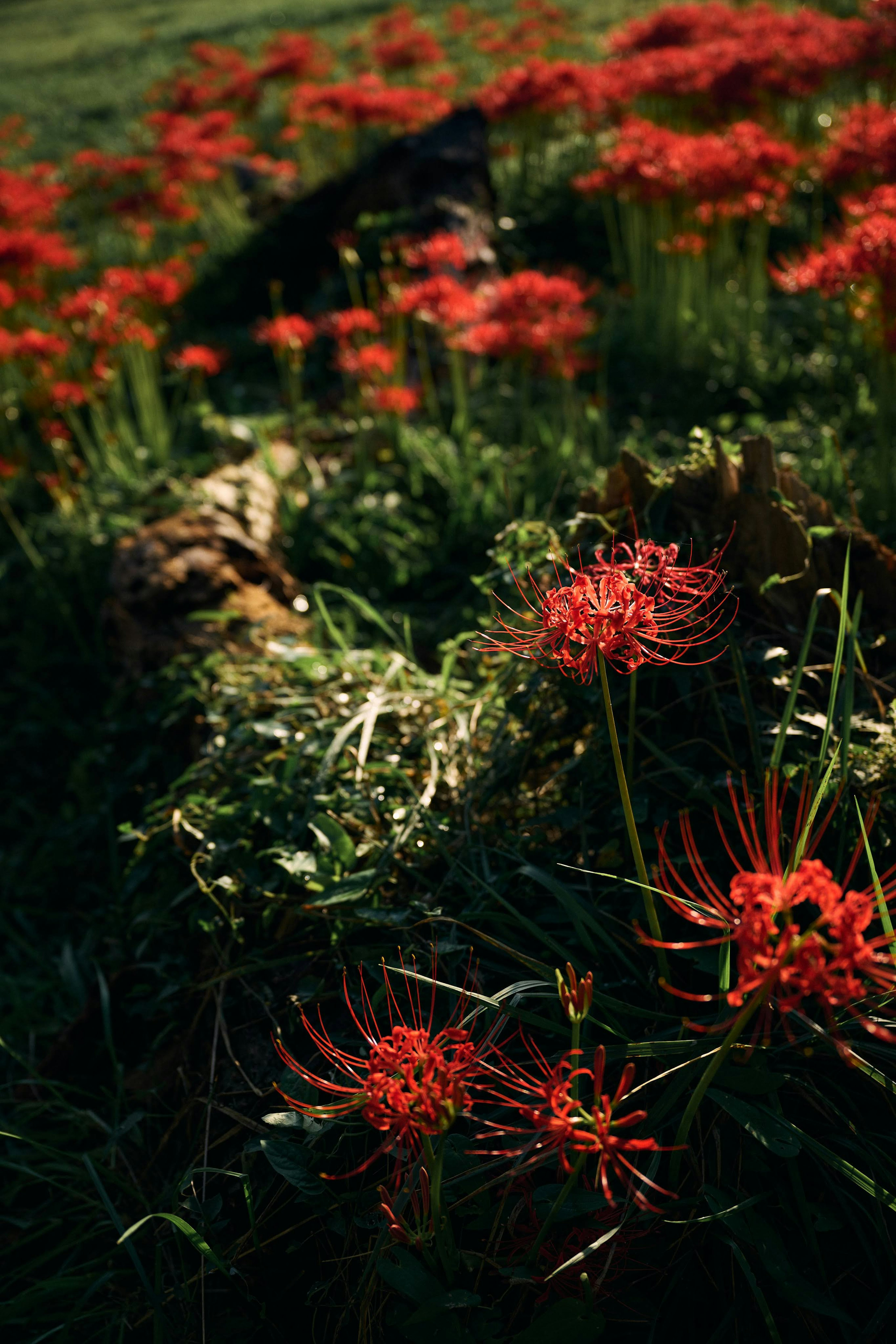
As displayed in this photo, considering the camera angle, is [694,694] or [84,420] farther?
[84,420]

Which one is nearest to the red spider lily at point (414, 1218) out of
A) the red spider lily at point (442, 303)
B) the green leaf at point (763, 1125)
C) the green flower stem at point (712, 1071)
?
the green flower stem at point (712, 1071)

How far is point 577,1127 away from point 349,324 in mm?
4290

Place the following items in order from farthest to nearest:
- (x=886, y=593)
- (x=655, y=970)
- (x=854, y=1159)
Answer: (x=886, y=593), (x=655, y=970), (x=854, y=1159)

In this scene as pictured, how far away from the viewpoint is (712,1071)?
1238 mm

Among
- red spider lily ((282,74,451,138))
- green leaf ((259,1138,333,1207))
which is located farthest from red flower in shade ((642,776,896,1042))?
red spider lily ((282,74,451,138))

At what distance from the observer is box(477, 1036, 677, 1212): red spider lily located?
1.14m

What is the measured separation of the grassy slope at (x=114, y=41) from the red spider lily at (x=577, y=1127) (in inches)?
719

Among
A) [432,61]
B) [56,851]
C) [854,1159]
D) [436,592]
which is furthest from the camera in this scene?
[432,61]

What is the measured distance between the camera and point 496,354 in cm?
437

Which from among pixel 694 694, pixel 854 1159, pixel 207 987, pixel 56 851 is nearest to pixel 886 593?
pixel 694 694

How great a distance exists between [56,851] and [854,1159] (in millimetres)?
2990

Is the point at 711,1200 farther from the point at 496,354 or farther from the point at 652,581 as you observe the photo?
the point at 496,354

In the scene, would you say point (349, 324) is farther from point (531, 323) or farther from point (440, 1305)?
point (440, 1305)

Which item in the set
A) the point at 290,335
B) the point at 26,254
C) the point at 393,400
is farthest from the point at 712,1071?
the point at 26,254
